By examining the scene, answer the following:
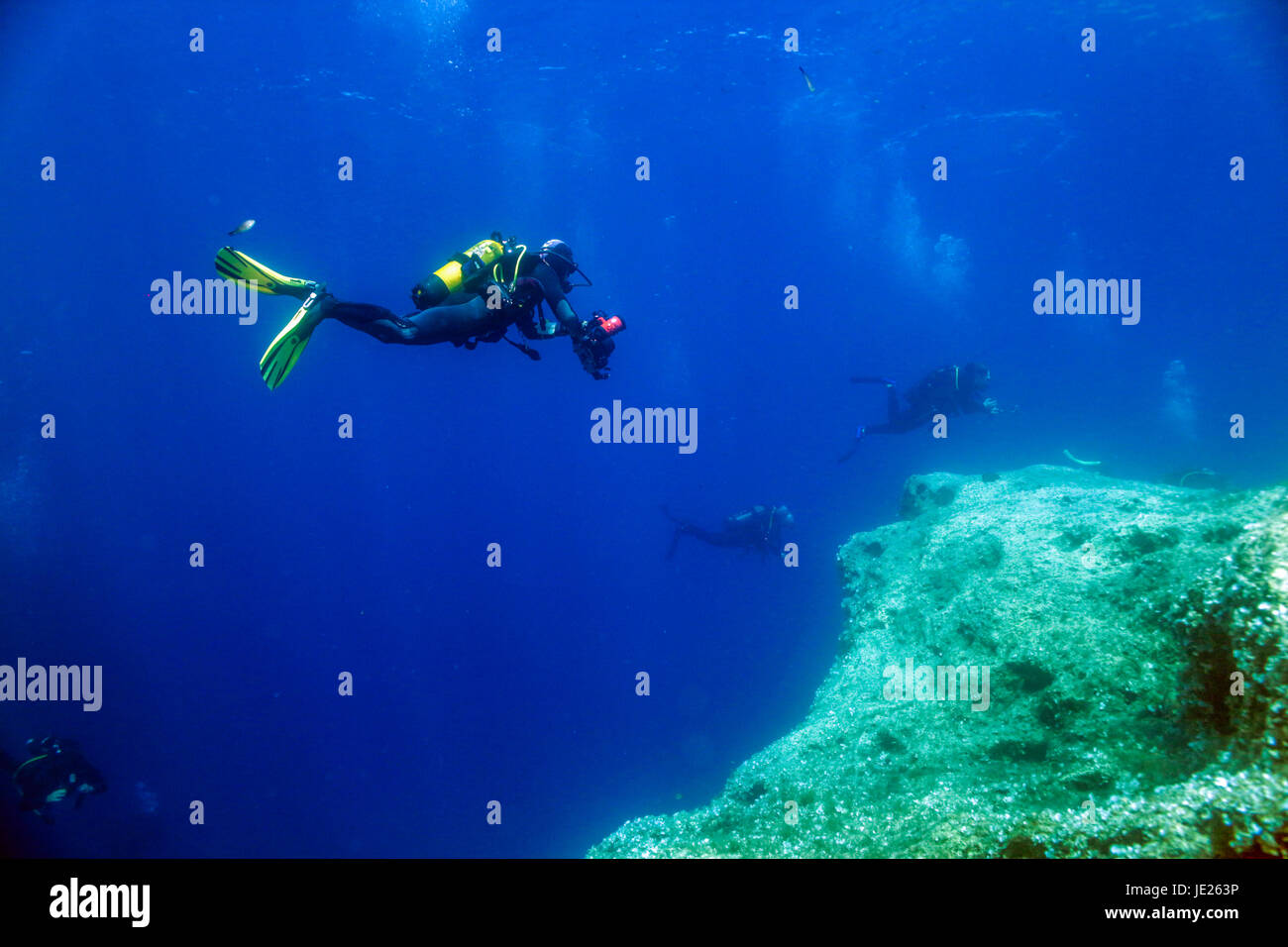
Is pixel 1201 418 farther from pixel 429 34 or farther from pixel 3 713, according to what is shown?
pixel 3 713

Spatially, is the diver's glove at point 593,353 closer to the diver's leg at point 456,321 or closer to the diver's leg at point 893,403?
the diver's leg at point 456,321

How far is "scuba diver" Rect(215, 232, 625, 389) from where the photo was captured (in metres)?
5.44

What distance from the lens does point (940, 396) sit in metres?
15.1

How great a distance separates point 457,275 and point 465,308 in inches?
13.7

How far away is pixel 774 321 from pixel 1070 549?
63.7m

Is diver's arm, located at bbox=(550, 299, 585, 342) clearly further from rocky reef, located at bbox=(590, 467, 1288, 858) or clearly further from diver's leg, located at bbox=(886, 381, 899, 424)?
diver's leg, located at bbox=(886, 381, 899, 424)

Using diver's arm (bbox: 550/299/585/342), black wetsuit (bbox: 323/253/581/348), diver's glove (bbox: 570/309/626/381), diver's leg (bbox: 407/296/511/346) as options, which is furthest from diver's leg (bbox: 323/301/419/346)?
diver's glove (bbox: 570/309/626/381)

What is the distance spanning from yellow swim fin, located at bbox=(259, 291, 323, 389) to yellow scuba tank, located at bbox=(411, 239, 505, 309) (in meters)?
0.96

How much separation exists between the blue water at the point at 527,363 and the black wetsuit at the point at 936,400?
5.46m

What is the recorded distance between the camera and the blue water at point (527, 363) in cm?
2464

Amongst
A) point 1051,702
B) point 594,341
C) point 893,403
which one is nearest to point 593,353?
point 594,341

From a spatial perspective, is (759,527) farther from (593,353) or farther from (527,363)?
(527,363)
